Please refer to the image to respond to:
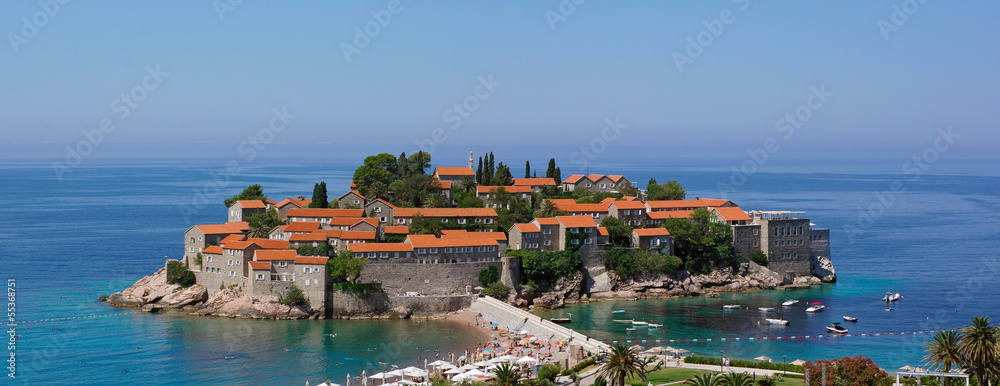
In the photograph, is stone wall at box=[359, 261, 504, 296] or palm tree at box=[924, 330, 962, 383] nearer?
palm tree at box=[924, 330, 962, 383]

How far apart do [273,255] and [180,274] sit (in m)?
10.2

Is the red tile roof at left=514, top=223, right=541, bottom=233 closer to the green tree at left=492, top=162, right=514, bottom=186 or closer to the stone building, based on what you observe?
the green tree at left=492, top=162, right=514, bottom=186

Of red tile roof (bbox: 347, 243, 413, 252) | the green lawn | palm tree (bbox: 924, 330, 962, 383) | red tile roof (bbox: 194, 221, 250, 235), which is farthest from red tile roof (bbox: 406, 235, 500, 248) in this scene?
palm tree (bbox: 924, 330, 962, 383)

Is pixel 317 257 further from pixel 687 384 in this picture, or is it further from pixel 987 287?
pixel 987 287

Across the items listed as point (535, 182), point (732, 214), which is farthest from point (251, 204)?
point (732, 214)

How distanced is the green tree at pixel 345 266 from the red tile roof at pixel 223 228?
12.5 m

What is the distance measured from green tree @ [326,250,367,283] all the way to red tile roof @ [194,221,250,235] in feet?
41.1

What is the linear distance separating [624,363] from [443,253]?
110 feet

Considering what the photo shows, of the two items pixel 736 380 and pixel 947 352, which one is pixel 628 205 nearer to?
pixel 947 352

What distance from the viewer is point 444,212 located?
81.0m

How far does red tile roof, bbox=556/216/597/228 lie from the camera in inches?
3063

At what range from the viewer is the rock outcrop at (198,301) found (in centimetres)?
6812

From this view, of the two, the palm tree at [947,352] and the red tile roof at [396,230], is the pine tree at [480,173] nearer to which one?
the red tile roof at [396,230]

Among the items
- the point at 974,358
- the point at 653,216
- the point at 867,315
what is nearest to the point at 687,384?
the point at 974,358
